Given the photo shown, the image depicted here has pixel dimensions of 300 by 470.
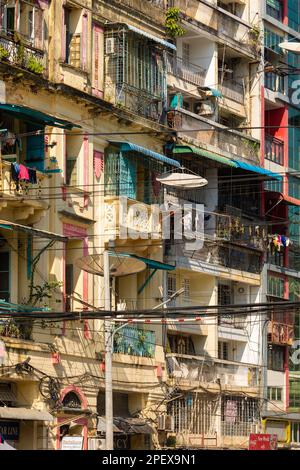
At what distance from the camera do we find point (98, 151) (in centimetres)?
4456

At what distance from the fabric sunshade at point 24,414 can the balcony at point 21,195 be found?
17.2 ft

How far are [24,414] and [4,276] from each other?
157 inches

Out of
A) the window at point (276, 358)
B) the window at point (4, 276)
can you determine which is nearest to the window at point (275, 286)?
the window at point (276, 358)

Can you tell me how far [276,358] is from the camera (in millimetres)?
54250

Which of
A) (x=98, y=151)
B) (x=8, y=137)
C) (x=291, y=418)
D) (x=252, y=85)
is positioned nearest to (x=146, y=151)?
(x=98, y=151)

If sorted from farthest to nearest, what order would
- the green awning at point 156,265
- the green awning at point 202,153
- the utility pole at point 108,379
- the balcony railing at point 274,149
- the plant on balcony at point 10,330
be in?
the balcony railing at point 274,149 → the green awning at point 202,153 → the green awning at point 156,265 → the plant on balcony at point 10,330 → the utility pole at point 108,379

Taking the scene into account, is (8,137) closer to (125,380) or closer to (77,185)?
(77,185)

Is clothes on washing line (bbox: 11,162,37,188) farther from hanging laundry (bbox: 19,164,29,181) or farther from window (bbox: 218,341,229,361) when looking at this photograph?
window (bbox: 218,341,229,361)

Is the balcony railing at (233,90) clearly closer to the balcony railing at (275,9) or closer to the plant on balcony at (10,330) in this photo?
the balcony railing at (275,9)

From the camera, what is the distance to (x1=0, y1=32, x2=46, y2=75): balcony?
39.7 m

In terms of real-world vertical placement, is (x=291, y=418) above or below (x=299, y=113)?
below

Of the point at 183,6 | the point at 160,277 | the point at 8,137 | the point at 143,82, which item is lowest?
the point at 160,277

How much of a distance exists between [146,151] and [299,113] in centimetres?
1360

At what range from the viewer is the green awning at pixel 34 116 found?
Result: 127 feet
